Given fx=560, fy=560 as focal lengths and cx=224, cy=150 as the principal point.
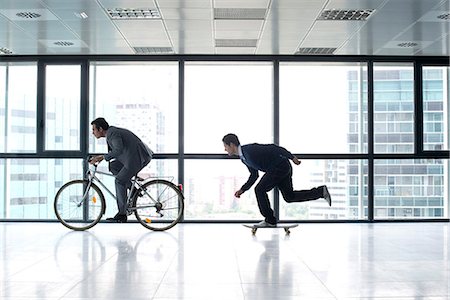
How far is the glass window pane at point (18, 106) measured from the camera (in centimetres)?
803

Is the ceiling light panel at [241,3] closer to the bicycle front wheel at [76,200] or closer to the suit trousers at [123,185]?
the suit trousers at [123,185]

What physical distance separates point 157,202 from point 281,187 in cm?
143

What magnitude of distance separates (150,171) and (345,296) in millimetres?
5064

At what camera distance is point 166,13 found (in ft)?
19.4

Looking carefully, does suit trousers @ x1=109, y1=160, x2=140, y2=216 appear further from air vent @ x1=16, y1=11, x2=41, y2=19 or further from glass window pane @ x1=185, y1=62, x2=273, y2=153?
air vent @ x1=16, y1=11, x2=41, y2=19

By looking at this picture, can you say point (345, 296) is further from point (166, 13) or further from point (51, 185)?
point (51, 185)

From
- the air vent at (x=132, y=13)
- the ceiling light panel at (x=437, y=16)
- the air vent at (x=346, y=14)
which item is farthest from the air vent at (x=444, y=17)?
the air vent at (x=132, y=13)

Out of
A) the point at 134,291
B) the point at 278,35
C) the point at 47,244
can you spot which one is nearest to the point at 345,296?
the point at 134,291

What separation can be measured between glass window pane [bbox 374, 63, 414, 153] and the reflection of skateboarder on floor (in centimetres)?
224

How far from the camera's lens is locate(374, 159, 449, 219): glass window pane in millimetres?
8070

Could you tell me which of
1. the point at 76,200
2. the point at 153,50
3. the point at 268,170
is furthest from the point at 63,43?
the point at 268,170

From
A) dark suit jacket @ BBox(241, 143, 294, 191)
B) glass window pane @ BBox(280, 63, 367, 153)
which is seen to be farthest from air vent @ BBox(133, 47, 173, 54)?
dark suit jacket @ BBox(241, 143, 294, 191)

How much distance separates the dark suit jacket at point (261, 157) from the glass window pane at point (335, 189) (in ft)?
6.20

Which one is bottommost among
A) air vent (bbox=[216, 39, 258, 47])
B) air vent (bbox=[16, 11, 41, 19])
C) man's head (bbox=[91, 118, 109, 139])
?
man's head (bbox=[91, 118, 109, 139])
